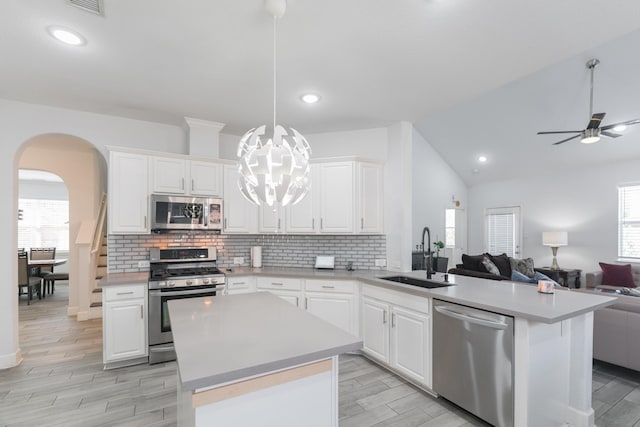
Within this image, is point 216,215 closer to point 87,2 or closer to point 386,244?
point 386,244

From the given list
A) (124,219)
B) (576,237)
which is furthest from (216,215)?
(576,237)

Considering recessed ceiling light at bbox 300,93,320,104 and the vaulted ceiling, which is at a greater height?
the vaulted ceiling

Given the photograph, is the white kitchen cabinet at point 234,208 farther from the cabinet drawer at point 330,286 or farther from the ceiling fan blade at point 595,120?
the ceiling fan blade at point 595,120

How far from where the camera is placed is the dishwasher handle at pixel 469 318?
2146 mm

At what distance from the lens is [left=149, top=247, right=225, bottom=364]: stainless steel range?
11.2 feet

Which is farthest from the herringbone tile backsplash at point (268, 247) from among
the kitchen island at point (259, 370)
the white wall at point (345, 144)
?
the kitchen island at point (259, 370)

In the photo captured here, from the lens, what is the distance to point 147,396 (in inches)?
109

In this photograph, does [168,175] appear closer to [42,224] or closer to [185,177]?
[185,177]

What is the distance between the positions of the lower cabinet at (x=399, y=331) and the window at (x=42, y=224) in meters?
9.38

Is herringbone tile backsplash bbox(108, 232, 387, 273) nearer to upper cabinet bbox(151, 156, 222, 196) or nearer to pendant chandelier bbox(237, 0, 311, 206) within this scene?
upper cabinet bbox(151, 156, 222, 196)

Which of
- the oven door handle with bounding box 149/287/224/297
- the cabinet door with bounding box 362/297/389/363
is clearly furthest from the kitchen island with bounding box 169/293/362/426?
the oven door handle with bounding box 149/287/224/297

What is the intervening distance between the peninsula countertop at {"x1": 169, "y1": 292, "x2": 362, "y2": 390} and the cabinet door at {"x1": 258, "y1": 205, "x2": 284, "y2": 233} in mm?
2016

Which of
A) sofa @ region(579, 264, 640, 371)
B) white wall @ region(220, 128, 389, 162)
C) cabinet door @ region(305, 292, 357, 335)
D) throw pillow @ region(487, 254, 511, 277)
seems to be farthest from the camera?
throw pillow @ region(487, 254, 511, 277)

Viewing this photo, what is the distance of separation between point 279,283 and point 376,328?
1.28m
